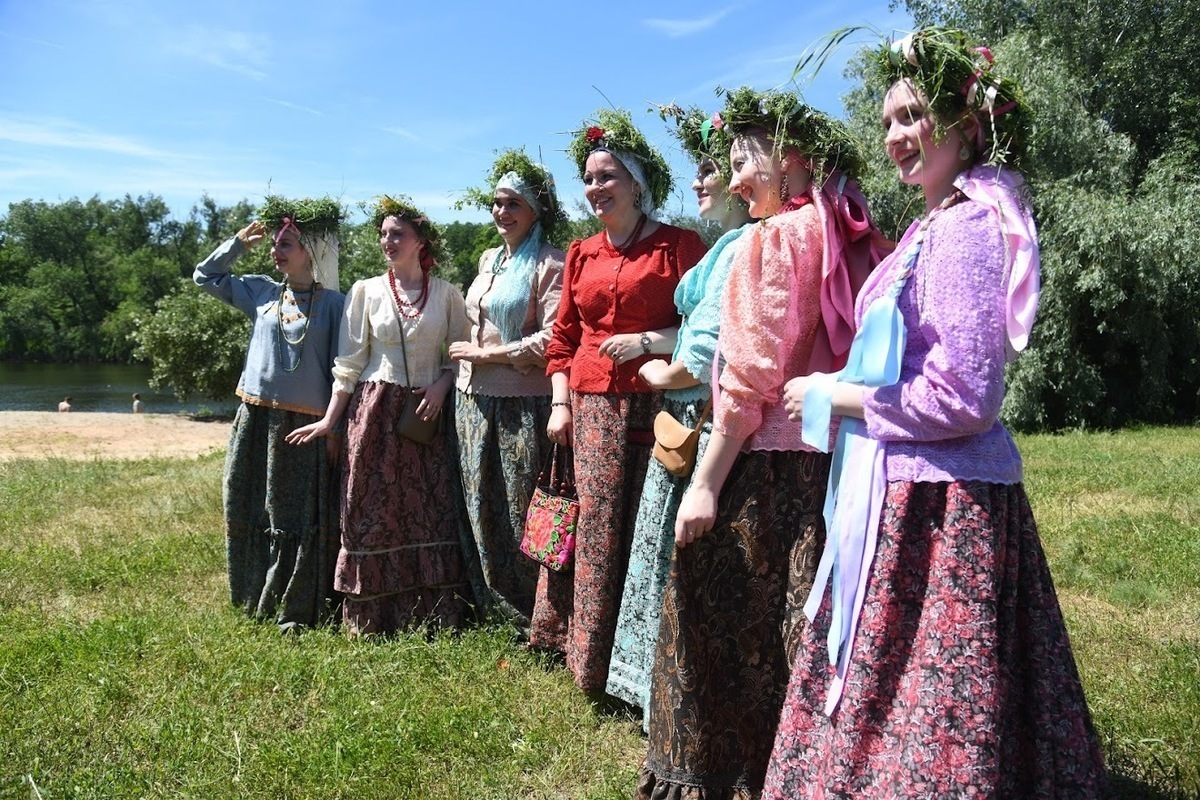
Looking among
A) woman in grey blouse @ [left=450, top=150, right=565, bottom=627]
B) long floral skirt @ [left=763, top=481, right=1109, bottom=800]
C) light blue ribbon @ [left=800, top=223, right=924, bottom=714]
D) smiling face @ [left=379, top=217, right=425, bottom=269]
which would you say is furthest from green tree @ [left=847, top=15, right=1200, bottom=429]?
long floral skirt @ [left=763, top=481, right=1109, bottom=800]

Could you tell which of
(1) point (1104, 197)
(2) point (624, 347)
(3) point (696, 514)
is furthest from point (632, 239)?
(1) point (1104, 197)

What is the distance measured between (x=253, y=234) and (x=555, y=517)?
7.24 feet

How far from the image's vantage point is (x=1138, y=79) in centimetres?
1603

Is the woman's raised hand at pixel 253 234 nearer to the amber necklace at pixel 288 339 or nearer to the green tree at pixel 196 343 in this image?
the amber necklace at pixel 288 339

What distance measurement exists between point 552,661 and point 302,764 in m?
1.16

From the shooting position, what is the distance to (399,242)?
4430 millimetres

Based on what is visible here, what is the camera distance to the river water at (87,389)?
3111 centimetres

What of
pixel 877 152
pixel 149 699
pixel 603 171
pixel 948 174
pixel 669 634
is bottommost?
pixel 149 699

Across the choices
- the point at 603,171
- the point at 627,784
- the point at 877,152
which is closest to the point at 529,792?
the point at 627,784

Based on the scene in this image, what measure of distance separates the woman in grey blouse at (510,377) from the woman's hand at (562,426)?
31 centimetres

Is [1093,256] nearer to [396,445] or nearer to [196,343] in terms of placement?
[396,445]

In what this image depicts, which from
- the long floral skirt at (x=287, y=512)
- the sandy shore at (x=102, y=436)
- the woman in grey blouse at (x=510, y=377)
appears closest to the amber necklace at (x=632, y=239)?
the woman in grey blouse at (x=510, y=377)

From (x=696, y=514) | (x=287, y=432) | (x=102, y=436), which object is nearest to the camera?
(x=696, y=514)

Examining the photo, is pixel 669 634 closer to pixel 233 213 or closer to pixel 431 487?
pixel 431 487
